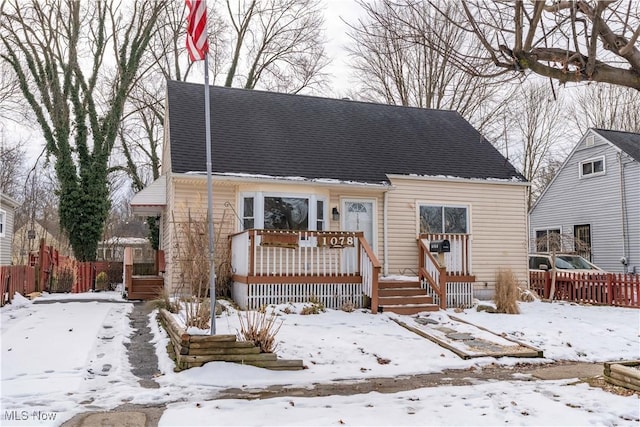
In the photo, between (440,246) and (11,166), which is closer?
(440,246)

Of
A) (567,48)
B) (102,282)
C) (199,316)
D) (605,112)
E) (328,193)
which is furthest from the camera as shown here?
(605,112)

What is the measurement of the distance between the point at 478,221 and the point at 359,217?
359 cm

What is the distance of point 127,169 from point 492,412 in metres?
22.0

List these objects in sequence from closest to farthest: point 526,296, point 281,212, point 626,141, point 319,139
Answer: point 281,212 < point 526,296 < point 319,139 < point 626,141

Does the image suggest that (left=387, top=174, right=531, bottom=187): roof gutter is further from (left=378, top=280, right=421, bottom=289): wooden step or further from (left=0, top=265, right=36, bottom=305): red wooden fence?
(left=0, top=265, right=36, bottom=305): red wooden fence

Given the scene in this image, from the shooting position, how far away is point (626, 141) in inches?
869

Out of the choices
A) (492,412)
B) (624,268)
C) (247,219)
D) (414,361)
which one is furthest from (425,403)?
(624,268)

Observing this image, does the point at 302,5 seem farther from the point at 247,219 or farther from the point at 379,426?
the point at 379,426

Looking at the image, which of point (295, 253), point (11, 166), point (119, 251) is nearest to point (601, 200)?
point (295, 253)

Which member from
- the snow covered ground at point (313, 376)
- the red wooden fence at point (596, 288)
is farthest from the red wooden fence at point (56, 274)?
the red wooden fence at point (596, 288)

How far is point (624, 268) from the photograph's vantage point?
2036cm

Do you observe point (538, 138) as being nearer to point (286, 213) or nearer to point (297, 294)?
point (286, 213)

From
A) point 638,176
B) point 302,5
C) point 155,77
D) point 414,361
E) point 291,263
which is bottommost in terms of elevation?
point 414,361

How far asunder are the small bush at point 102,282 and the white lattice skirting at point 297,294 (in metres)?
7.49
